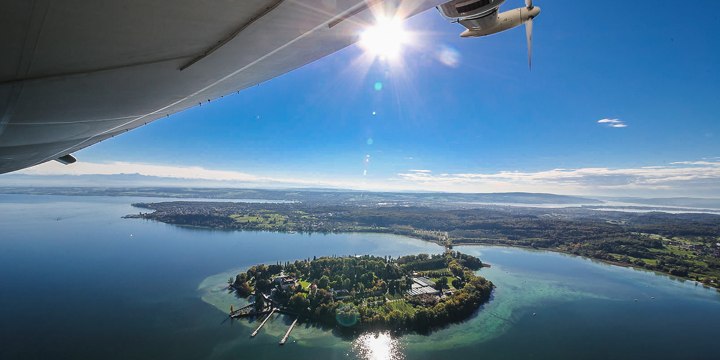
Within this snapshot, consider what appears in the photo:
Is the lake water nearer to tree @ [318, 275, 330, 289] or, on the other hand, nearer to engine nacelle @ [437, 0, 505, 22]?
tree @ [318, 275, 330, 289]

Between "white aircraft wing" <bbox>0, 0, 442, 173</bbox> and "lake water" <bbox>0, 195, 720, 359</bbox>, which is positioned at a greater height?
"white aircraft wing" <bbox>0, 0, 442, 173</bbox>

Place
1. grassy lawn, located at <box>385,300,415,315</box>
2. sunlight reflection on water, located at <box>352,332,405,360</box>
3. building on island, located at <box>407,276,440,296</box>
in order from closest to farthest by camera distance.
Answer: sunlight reflection on water, located at <box>352,332,405,360</box>
grassy lawn, located at <box>385,300,415,315</box>
building on island, located at <box>407,276,440,296</box>

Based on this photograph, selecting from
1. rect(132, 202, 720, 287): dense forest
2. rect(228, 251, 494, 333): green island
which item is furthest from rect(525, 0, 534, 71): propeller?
rect(132, 202, 720, 287): dense forest

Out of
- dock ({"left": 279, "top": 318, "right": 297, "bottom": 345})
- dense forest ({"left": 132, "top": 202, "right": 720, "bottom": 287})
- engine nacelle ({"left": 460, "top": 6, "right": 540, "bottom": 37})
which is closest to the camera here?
engine nacelle ({"left": 460, "top": 6, "right": 540, "bottom": 37})

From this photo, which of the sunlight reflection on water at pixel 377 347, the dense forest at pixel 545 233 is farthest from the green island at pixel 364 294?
the dense forest at pixel 545 233

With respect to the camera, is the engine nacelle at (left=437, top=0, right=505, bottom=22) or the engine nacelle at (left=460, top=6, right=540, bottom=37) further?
the engine nacelle at (left=460, top=6, right=540, bottom=37)

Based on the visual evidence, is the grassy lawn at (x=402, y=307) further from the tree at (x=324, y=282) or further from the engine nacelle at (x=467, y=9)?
the engine nacelle at (x=467, y=9)
